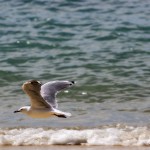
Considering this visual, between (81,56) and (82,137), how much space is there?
464cm

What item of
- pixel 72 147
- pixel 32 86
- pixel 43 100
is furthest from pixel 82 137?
pixel 32 86

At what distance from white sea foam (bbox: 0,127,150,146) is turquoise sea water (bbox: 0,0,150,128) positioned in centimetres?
42

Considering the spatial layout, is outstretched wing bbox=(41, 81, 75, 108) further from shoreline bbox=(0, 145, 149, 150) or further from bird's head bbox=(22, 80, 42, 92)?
bird's head bbox=(22, 80, 42, 92)

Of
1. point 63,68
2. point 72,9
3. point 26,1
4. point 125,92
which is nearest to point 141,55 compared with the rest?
point 63,68

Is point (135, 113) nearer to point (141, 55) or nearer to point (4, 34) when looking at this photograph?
point (141, 55)

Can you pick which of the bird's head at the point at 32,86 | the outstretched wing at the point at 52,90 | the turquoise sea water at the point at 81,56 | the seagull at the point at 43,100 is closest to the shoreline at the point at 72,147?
the seagull at the point at 43,100

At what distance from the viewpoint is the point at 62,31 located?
44.0 ft

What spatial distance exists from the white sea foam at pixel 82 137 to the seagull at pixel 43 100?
0.29 m

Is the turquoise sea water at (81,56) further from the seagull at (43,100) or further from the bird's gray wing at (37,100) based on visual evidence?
the bird's gray wing at (37,100)

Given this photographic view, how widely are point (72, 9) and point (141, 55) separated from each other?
4.29 meters

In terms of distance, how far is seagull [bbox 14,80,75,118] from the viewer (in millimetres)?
6415

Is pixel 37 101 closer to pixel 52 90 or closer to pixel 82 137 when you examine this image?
pixel 52 90

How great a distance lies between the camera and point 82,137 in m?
6.98

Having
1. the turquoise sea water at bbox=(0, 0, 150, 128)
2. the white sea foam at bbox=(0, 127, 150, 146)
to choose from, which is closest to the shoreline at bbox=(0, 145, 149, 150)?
the white sea foam at bbox=(0, 127, 150, 146)
